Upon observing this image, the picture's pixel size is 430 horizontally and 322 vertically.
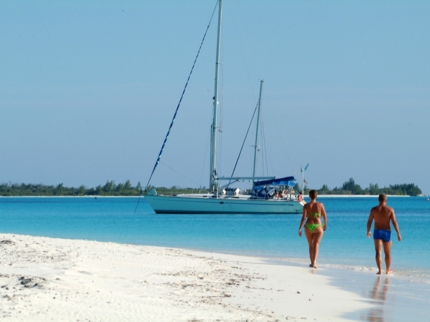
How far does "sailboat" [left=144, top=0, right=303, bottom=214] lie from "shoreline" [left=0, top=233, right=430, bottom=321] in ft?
95.6

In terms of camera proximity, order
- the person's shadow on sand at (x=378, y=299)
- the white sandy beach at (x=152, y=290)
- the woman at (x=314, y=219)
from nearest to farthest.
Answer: the white sandy beach at (x=152, y=290), the person's shadow on sand at (x=378, y=299), the woman at (x=314, y=219)

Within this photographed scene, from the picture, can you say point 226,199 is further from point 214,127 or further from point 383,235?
point 383,235

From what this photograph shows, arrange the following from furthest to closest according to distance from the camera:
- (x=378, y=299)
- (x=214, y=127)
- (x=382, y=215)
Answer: (x=214, y=127) → (x=382, y=215) → (x=378, y=299)

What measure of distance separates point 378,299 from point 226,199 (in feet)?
111

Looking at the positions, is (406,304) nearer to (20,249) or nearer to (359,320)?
(359,320)

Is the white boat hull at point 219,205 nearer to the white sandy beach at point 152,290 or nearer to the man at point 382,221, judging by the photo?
the white sandy beach at point 152,290

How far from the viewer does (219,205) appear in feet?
142

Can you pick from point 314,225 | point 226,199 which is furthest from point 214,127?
point 314,225

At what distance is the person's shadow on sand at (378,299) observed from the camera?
816cm

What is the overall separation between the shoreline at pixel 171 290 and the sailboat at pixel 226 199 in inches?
1148

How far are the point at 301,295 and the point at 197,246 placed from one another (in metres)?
12.8

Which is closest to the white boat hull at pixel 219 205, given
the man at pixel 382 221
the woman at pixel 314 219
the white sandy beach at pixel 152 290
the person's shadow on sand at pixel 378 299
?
the woman at pixel 314 219

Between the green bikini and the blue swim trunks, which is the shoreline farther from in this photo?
the green bikini

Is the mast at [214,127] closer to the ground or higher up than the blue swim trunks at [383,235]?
higher up
